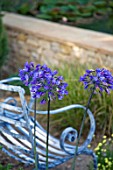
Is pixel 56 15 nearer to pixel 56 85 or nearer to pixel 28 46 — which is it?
pixel 28 46

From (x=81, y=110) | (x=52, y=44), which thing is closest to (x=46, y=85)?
(x=81, y=110)

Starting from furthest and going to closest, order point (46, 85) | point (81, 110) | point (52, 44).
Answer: point (52, 44) < point (81, 110) < point (46, 85)

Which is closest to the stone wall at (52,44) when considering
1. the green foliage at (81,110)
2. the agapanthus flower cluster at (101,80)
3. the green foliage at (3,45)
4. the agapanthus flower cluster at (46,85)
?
the green foliage at (3,45)

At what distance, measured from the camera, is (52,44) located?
19.3 ft

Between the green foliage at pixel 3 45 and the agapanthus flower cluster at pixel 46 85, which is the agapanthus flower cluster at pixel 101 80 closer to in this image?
the agapanthus flower cluster at pixel 46 85

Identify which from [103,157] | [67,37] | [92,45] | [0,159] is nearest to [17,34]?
[67,37]

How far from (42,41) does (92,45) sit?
948 millimetres

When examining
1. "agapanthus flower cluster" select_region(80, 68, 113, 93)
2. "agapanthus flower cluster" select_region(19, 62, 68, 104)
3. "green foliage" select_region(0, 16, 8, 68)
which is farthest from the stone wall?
"agapanthus flower cluster" select_region(19, 62, 68, 104)

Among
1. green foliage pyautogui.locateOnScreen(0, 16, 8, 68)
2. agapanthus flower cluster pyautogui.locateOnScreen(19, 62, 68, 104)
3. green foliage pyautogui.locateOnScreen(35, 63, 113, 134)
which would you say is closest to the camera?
agapanthus flower cluster pyautogui.locateOnScreen(19, 62, 68, 104)

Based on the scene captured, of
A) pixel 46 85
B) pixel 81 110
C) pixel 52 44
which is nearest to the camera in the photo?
pixel 46 85

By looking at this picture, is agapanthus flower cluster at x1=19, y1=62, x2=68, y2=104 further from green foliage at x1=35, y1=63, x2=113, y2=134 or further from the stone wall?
the stone wall

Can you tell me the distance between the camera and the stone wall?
5.31 metres

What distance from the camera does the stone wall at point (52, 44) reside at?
5.31 metres

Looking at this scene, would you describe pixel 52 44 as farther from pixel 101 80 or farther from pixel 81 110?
pixel 101 80
